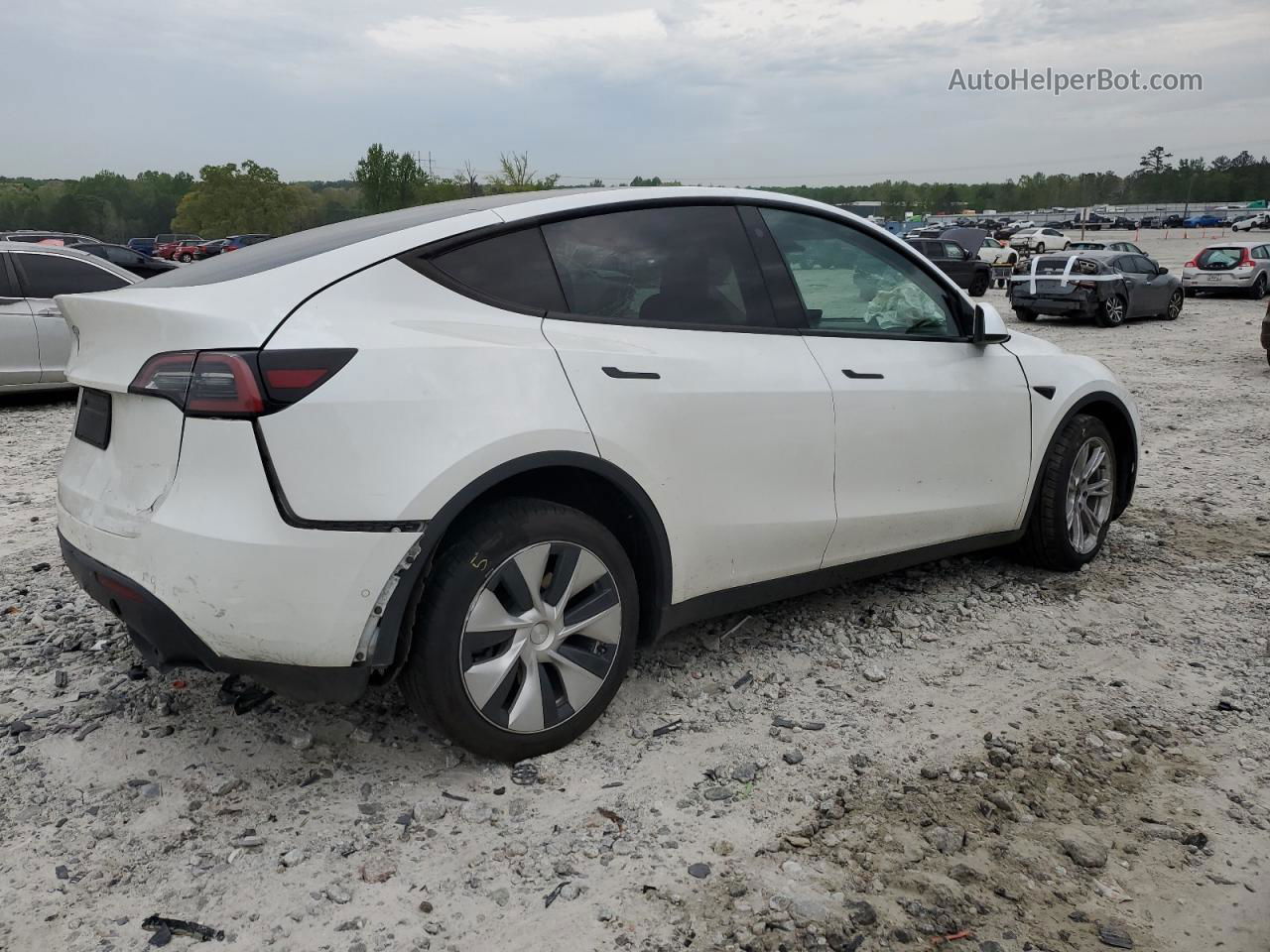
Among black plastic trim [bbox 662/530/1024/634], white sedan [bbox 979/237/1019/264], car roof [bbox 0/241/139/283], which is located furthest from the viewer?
white sedan [bbox 979/237/1019/264]

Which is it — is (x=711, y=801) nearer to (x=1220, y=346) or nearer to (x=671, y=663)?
(x=671, y=663)

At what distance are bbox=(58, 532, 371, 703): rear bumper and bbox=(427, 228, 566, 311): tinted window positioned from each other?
1.15 metres

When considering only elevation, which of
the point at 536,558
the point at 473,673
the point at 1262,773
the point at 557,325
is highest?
the point at 557,325

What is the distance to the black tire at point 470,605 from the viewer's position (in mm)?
2885

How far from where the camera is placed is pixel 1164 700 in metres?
3.73

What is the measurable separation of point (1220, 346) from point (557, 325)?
16.4 meters

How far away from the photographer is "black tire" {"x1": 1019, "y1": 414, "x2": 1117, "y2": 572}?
15.7 feet

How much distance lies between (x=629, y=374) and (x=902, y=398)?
1296 millimetres

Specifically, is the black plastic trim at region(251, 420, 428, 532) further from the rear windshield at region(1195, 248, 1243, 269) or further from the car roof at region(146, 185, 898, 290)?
the rear windshield at region(1195, 248, 1243, 269)

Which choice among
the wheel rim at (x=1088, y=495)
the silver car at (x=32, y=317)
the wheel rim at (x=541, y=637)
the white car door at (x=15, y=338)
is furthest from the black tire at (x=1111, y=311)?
the wheel rim at (x=541, y=637)

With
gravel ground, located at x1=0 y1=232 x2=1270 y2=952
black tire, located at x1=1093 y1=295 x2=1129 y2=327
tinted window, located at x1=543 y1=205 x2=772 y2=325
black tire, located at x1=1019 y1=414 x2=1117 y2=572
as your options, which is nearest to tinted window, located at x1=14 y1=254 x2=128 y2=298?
gravel ground, located at x1=0 y1=232 x2=1270 y2=952

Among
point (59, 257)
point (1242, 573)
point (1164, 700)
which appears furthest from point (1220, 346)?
point (59, 257)

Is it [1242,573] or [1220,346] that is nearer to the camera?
[1242,573]

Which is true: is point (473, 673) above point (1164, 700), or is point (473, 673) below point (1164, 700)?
above
